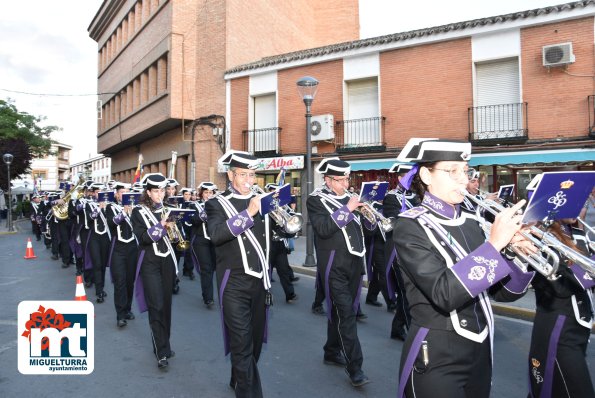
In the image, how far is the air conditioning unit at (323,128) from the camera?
1788 cm

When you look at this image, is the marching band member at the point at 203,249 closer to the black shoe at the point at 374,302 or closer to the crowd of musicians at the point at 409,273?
the crowd of musicians at the point at 409,273

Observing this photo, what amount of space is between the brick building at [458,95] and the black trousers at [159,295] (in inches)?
425

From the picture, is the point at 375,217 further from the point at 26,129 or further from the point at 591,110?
the point at 26,129

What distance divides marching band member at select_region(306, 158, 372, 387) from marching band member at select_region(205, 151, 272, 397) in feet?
2.85

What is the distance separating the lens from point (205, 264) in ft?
27.9

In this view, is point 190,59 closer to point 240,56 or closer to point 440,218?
point 240,56

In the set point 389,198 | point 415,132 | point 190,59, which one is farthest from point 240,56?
point 389,198

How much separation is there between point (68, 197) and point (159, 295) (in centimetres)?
718

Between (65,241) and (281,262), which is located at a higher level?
(65,241)

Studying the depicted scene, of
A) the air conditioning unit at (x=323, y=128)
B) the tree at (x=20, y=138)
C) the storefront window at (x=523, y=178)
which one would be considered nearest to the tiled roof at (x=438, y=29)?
the air conditioning unit at (x=323, y=128)

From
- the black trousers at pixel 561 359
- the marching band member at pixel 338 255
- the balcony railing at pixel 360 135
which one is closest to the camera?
the black trousers at pixel 561 359

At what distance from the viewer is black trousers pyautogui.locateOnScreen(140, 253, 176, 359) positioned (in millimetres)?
5070

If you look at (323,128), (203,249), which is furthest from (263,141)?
(203,249)

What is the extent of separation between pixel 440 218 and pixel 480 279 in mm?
475
